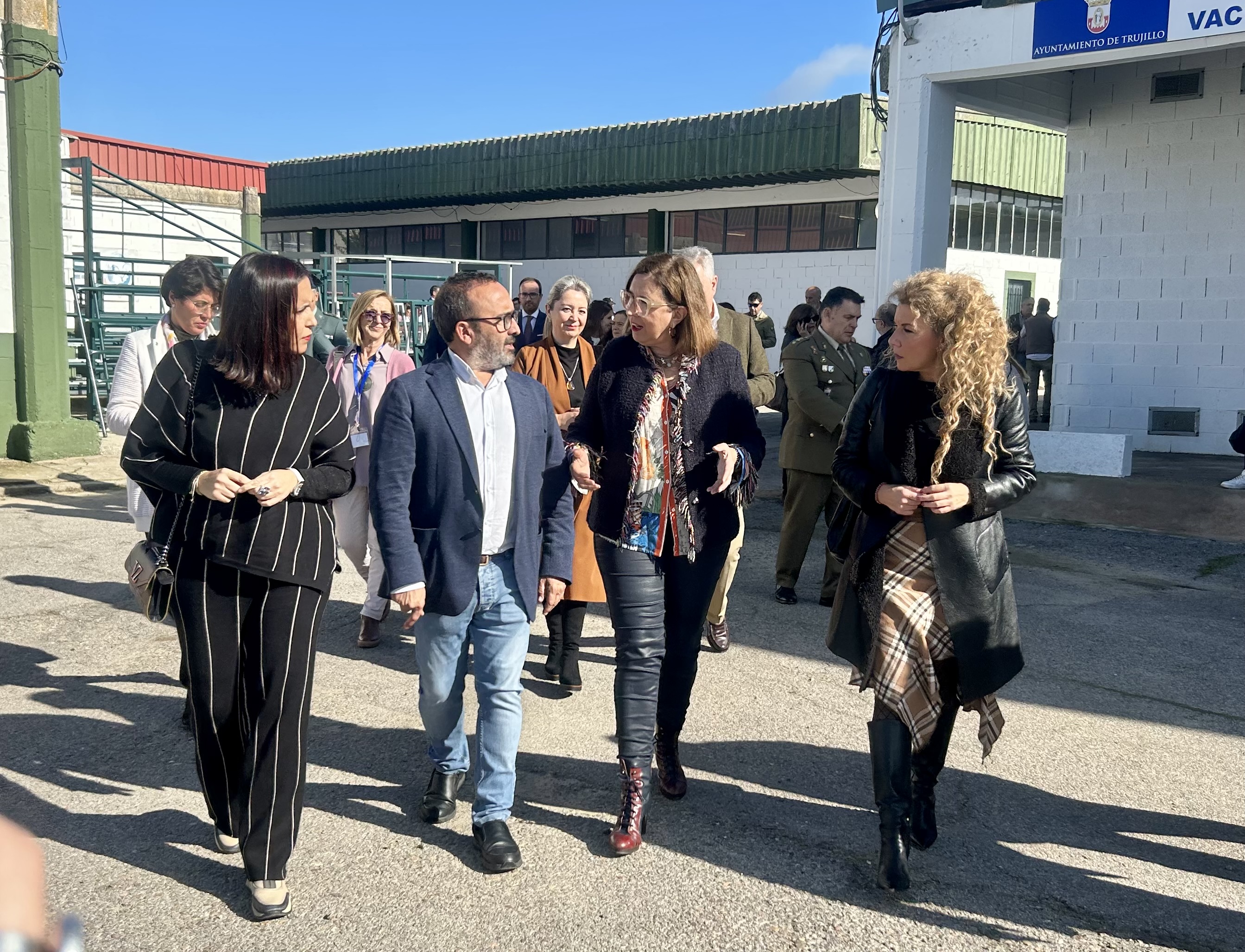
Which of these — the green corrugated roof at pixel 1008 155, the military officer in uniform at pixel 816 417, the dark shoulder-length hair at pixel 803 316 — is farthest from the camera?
the green corrugated roof at pixel 1008 155

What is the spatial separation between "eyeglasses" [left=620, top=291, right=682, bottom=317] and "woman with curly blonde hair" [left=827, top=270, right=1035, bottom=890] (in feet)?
2.44

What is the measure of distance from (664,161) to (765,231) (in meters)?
2.65

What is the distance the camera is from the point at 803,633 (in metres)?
6.53

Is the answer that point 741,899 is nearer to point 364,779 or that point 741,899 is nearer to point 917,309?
point 364,779

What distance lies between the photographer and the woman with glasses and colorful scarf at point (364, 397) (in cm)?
599

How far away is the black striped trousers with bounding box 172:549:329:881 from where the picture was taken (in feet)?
11.3

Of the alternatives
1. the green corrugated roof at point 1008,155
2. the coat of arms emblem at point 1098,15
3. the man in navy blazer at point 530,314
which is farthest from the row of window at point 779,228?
the coat of arms emblem at point 1098,15

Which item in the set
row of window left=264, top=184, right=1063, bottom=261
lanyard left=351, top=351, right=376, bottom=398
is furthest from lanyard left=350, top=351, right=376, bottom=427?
row of window left=264, top=184, right=1063, bottom=261

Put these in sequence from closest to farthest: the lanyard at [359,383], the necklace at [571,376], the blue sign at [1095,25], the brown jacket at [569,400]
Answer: the brown jacket at [569,400]
the necklace at [571,376]
the lanyard at [359,383]
the blue sign at [1095,25]

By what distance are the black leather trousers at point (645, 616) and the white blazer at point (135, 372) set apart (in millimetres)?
2122

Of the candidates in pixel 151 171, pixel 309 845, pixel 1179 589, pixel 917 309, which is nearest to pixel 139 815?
pixel 309 845

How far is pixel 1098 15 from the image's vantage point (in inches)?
378

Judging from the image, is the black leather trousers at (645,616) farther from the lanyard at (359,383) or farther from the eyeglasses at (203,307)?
the lanyard at (359,383)

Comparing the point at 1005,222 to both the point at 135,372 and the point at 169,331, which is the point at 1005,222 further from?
the point at 135,372
